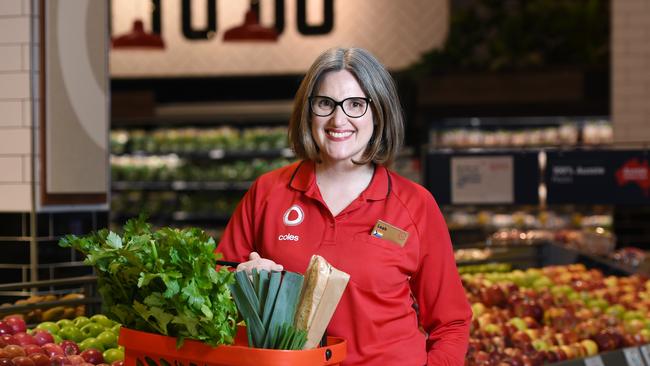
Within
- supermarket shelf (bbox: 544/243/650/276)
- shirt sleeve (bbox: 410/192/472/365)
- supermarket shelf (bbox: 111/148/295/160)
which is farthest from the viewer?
supermarket shelf (bbox: 111/148/295/160)

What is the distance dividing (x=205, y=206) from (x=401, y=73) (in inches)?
105

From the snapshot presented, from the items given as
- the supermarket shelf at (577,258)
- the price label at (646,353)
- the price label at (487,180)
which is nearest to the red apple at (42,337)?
the price label at (646,353)

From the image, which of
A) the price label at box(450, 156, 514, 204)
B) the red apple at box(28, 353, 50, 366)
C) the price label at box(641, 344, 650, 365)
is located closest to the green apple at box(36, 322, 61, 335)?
the red apple at box(28, 353, 50, 366)

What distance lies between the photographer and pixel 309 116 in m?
2.40

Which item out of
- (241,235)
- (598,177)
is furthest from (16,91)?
(598,177)

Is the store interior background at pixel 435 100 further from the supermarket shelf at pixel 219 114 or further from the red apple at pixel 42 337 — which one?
the red apple at pixel 42 337

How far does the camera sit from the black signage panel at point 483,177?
712 centimetres

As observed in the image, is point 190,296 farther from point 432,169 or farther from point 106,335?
point 432,169

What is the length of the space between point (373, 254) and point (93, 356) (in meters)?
1.16

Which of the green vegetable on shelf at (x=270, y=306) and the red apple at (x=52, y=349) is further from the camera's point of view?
the red apple at (x=52, y=349)

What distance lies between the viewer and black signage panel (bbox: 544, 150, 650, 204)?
693 cm

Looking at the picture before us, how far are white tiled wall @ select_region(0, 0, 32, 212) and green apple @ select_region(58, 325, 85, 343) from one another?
5.80 ft

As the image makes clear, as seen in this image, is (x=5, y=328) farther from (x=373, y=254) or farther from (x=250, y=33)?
(x=250, y=33)

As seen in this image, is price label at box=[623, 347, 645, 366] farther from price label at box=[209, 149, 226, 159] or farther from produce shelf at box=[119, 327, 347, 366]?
price label at box=[209, 149, 226, 159]
